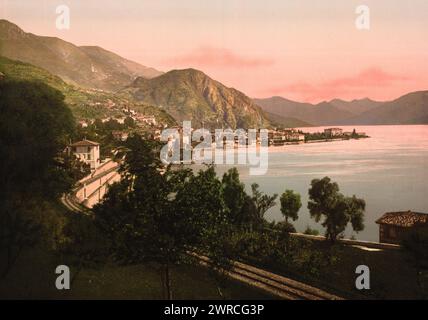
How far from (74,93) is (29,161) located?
12786 mm

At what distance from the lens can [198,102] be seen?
50312 mm

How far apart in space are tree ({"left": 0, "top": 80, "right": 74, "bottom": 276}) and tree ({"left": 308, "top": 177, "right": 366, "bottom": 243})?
31.2 feet

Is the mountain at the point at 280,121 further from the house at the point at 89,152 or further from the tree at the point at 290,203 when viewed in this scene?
the house at the point at 89,152

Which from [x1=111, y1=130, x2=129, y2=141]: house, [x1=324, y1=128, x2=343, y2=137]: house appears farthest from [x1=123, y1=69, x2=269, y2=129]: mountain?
[x1=324, y1=128, x2=343, y2=137]: house

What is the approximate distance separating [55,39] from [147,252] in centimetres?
926

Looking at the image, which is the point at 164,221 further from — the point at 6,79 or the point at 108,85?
the point at 108,85

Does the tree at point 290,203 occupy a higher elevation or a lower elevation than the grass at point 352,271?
higher

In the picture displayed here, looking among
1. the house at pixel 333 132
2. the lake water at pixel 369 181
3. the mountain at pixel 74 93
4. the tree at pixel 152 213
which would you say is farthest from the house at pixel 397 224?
the house at pixel 333 132

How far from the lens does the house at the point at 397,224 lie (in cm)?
1490

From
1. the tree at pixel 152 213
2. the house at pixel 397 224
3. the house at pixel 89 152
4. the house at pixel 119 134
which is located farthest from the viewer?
the house at pixel 119 134

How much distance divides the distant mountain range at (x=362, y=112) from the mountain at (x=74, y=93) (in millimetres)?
13764

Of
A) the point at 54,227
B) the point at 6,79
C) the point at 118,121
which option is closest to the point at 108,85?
the point at 118,121

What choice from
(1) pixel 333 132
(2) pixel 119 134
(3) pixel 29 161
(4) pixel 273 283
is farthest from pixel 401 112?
(1) pixel 333 132

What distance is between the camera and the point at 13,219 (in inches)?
401
